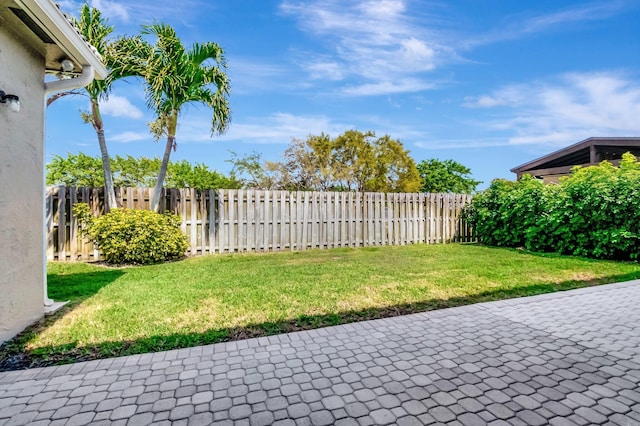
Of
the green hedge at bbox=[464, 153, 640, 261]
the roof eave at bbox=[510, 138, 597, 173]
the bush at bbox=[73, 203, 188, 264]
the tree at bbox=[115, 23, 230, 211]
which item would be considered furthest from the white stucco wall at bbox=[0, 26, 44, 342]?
the roof eave at bbox=[510, 138, 597, 173]

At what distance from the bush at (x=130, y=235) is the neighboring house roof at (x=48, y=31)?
142 inches

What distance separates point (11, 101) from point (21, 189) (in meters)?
0.90

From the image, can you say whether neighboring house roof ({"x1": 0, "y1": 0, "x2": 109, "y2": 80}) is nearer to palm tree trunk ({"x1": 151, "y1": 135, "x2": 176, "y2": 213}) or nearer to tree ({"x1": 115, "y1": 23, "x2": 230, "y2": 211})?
tree ({"x1": 115, "y1": 23, "x2": 230, "y2": 211})

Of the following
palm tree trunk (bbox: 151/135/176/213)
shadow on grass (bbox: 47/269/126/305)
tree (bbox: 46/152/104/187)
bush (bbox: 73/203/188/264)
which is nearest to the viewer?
shadow on grass (bbox: 47/269/126/305)

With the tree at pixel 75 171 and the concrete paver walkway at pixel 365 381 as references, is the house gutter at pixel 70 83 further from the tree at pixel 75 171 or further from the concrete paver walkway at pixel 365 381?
the tree at pixel 75 171

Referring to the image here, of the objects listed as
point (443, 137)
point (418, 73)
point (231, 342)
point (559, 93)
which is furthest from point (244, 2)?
point (443, 137)

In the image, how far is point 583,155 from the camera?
51.0 ft

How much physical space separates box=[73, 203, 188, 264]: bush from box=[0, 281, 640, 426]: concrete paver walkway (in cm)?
494

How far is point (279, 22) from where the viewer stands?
9305 millimetres

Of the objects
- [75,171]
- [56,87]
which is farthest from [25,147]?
[75,171]

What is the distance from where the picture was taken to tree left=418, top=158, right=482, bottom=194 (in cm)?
3052

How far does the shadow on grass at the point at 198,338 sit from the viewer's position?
2818 millimetres

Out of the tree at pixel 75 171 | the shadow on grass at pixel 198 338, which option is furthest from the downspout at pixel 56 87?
the tree at pixel 75 171

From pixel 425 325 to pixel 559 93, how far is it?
37.7ft
